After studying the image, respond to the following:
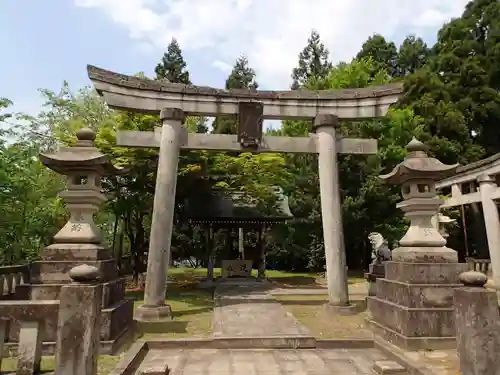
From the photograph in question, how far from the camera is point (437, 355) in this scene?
617 cm

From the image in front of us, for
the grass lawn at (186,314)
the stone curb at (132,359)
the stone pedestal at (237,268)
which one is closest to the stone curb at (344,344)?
the grass lawn at (186,314)

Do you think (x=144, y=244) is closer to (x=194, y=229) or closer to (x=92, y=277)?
(x=194, y=229)

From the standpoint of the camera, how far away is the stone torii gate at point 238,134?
10047mm

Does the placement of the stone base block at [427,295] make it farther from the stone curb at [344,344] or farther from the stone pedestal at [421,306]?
the stone curb at [344,344]

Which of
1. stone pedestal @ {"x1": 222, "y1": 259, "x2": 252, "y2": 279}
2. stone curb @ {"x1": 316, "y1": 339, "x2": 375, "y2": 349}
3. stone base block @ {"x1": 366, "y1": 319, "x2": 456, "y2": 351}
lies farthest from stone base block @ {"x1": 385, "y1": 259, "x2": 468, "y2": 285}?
stone pedestal @ {"x1": 222, "y1": 259, "x2": 252, "y2": 279}

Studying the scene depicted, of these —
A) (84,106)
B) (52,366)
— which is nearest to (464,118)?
(84,106)

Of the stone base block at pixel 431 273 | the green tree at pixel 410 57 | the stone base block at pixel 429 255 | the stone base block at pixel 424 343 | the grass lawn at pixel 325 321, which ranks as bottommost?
the grass lawn at pixel 325 321

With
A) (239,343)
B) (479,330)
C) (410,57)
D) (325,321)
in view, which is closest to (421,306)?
(479,330)

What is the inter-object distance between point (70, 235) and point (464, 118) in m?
28.0

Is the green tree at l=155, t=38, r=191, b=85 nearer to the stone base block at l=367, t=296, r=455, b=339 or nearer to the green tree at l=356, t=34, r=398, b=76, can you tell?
the green tree at l=356, t=34, r=398, b=76

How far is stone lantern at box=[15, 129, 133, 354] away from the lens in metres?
6.83

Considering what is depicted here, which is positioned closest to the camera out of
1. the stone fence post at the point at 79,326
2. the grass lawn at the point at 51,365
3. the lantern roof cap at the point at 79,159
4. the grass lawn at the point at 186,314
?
the stone fence post at the point at 79,326

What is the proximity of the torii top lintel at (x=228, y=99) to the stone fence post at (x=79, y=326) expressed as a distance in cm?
720

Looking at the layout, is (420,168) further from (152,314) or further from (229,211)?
(229,211)
